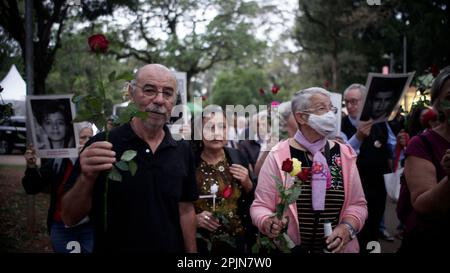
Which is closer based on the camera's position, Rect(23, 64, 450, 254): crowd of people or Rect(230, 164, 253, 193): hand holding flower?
Rect(23, 64, 450, 254): crowd of people

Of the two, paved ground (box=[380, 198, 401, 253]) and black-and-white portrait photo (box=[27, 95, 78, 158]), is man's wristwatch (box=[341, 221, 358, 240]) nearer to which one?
black-and-white portrait photo (box=[27, 95, 78, 158])

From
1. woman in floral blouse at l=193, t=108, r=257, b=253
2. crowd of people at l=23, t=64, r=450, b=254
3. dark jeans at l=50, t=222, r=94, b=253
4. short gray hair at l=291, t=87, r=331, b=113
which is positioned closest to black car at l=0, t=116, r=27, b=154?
dark jeans at l=50, t=222, r=94, b=253

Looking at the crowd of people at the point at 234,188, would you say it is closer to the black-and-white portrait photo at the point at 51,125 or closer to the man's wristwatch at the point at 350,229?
the man's wristwatch at the point at 350,229

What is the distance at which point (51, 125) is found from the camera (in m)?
4.14

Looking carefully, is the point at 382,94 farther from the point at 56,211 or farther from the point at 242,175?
the point at 56,211

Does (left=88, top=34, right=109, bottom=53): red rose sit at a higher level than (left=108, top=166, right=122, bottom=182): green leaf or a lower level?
higher

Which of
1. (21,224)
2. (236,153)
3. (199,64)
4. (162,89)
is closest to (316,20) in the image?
(199,64)

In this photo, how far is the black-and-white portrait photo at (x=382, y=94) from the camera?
419 centimetres

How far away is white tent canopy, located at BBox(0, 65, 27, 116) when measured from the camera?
17.1ft

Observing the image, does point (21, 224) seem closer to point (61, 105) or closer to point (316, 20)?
point (61, 105)

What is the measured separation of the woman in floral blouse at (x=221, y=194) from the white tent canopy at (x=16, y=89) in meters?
2.44

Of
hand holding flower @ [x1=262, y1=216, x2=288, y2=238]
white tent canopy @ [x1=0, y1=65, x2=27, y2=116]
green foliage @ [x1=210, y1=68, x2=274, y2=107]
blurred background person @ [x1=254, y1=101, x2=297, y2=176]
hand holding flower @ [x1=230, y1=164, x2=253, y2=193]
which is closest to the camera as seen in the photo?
hand holding flower @ [x1=262, y1=216, x2=288, y2=238]
